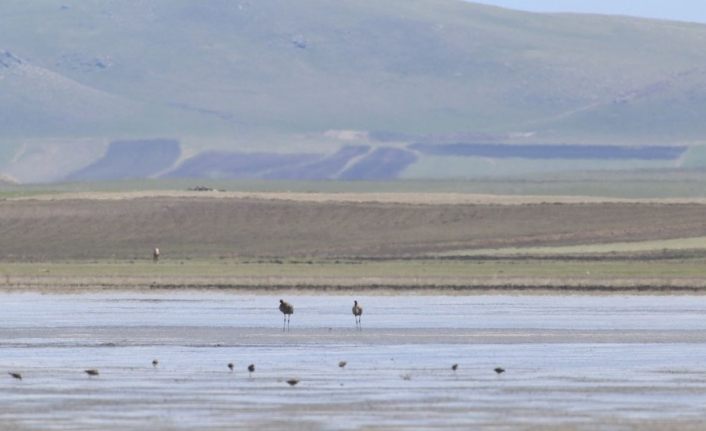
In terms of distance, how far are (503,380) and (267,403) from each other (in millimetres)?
3266

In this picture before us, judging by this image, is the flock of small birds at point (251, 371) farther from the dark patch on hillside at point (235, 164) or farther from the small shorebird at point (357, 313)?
the dark patch on hillside at point (235, 164)

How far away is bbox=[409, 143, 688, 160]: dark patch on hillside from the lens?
165500 mm

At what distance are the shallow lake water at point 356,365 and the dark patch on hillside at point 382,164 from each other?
119830 millimetres

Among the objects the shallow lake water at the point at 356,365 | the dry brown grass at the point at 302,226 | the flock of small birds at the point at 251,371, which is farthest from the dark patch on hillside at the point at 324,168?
the flock of small birds at the point at 251,371

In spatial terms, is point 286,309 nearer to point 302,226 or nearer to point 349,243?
point 349,243

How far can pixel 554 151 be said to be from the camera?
16925 centimetres

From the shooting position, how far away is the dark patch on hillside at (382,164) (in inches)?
6299

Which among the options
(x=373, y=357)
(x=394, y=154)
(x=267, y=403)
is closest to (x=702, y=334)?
(x=373, y=357)

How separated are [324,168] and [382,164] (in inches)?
172

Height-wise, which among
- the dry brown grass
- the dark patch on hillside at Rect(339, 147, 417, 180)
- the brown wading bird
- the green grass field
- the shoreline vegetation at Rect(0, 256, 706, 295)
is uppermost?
the dark patch on hillside at Rect(339, 147, 417, 180)

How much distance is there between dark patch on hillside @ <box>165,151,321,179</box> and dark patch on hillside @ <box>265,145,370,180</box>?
0.95m

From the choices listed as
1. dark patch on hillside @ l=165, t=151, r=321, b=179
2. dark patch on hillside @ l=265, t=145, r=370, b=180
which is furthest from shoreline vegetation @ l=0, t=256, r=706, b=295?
dark patch on hillside @ l=265, t=145, r=370, b=180

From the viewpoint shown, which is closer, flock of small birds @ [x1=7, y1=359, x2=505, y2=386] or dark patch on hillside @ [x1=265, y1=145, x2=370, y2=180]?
flock of small birds @ [x1=7, y1=359, x2=505, y2=386]

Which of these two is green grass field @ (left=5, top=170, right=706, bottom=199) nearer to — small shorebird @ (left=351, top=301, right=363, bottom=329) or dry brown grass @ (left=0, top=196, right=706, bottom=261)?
dry brown grass @ (left=0, top=196, right=706, bottom=261)
